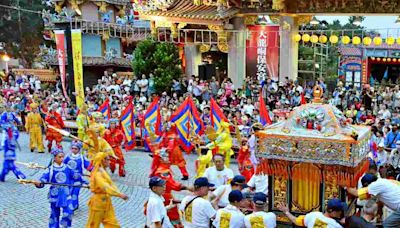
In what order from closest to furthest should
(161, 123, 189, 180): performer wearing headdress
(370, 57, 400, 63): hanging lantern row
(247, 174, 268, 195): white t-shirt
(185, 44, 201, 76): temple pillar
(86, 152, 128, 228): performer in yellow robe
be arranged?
1. (86, 152, 128, 228): performer in yellow robe
2. (247, 174, 268, 195): white t-shirt
3. (161, 123, 189, 180): performer wearing headdress
4. (185, 44, 201, 76): temple pillar
5. (370, 57, 400, 63): hanging lantern row

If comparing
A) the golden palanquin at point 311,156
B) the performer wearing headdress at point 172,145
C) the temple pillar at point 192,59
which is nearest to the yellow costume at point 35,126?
the performer wearing headdress at point 172,145

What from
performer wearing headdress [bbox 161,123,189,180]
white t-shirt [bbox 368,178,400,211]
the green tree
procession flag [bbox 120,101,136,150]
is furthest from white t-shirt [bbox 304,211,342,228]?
the green tree

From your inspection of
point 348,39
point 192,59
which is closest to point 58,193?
point 348,39

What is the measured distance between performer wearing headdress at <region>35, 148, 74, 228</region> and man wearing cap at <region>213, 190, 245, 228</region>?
130 inches

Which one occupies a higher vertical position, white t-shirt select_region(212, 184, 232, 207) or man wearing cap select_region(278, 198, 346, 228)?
man wearing cap select_region(278, 198, 346, 228)

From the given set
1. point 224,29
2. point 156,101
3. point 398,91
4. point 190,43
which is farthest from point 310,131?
point 190,43

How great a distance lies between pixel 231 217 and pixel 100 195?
2.01m

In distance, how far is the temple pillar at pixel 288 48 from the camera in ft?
67.5

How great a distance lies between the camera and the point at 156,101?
14250 mm

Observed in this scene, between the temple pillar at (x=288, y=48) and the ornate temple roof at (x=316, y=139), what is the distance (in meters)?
14.3

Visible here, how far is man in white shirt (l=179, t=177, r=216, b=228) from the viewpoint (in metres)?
5.95

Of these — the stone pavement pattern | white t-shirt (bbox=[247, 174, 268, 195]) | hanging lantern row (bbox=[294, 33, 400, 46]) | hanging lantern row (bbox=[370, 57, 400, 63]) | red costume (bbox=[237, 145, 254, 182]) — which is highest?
hanging lantern row (bbox=[294, 33, 400, 46])

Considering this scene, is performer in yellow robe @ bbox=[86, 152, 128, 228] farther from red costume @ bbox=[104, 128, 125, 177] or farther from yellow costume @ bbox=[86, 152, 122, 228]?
red costume @ bbox=[104, 128, 125, 177]

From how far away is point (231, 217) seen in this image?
5656 millimetres
